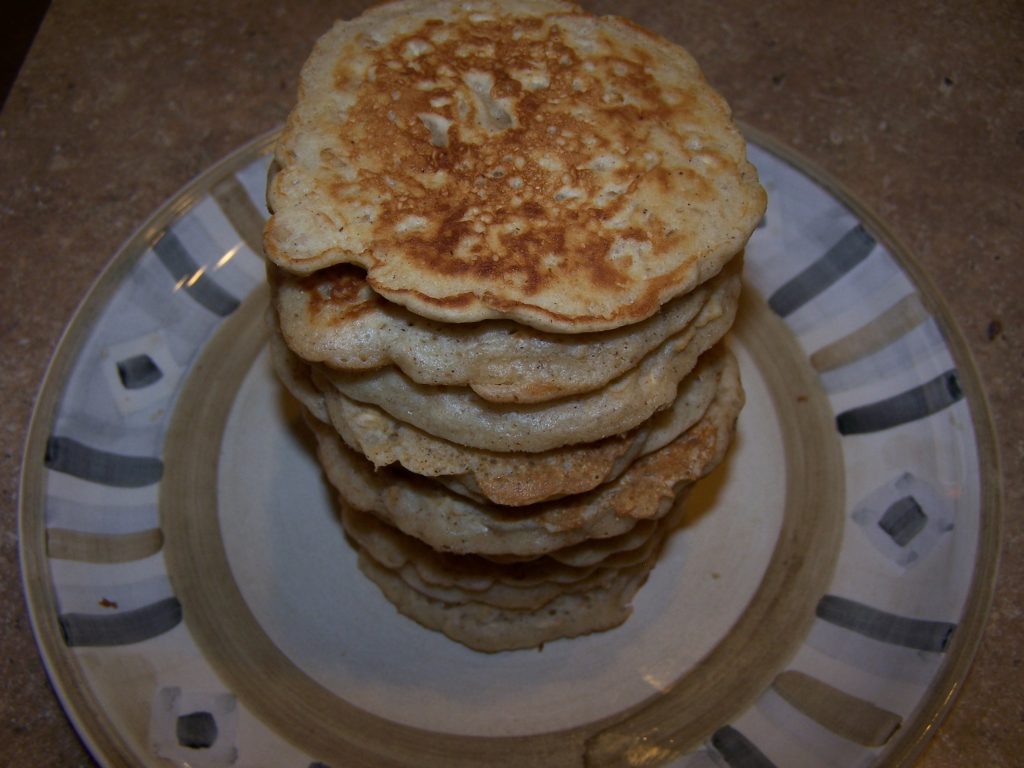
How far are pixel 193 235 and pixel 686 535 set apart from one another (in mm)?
1826

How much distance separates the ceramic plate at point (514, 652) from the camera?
227cm

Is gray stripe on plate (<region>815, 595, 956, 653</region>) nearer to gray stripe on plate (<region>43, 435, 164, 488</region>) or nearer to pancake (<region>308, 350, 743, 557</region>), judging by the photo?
pancake (<region>308, 350, 743, 557</region>)

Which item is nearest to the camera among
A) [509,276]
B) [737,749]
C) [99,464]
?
[509,276]

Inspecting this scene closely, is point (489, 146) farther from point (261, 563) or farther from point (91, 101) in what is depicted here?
point (91, 101)

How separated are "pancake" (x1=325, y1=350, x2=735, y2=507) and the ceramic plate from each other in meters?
0.67

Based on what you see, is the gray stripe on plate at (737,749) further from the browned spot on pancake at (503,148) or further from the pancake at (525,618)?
the browned spot on pancake at (503,148)

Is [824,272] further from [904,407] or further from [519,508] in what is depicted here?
[519,508]

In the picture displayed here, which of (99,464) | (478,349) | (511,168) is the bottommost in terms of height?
(99,464)

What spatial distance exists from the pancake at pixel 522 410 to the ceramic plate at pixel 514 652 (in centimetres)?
83

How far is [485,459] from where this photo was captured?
6.47 ft

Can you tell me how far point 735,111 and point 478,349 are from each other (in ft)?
8.06

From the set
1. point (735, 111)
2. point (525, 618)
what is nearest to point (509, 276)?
point (525, 618)

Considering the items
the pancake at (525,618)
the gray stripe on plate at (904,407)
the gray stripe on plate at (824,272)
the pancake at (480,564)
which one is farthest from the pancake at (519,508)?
the gray stripe on plate at (824,272)

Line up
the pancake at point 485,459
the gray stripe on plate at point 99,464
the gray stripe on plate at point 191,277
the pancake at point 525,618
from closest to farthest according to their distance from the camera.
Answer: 1. the pancake at point 485,459
2. the pancake at point 525,618
3. the gray stripe on plate at point 99,464
4. the gray stripe on plate at point 191,277
